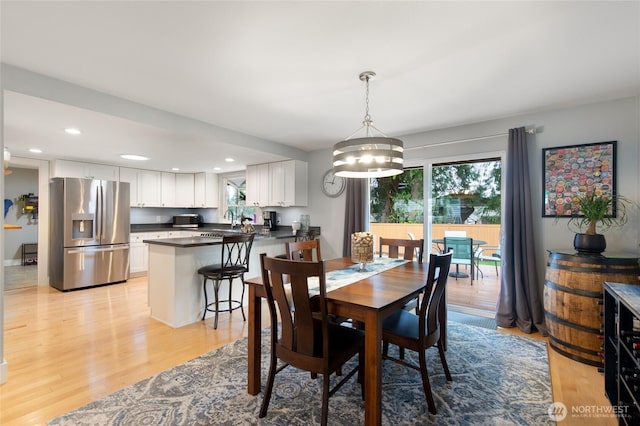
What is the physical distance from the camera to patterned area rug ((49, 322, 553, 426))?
1.79m

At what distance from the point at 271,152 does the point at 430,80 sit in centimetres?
260

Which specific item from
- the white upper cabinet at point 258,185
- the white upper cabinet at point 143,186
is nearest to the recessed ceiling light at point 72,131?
the white upper cabinet at point 143,186

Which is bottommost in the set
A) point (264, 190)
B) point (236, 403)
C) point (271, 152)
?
point (236, 403)

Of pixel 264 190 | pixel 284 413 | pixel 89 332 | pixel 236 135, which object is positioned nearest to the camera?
pixel 284 413

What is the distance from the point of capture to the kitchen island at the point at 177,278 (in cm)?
321

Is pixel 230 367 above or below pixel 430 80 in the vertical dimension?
below

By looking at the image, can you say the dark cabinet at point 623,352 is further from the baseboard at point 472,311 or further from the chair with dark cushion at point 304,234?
the chair with dark cushion at point 304,234

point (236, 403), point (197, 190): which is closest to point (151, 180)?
point (197, 190)

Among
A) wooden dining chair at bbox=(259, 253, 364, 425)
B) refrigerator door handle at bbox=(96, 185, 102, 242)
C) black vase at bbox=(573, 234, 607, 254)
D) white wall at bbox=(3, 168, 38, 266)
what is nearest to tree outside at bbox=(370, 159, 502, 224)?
black vase at bbox=(573, 234, 607, 254)

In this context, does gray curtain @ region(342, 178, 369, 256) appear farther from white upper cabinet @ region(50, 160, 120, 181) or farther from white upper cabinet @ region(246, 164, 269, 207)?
white upper cabinet @ region(50, 160, 120, 181)

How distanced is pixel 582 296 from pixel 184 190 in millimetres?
6587

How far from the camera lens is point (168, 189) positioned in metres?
6.29

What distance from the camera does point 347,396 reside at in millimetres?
2016

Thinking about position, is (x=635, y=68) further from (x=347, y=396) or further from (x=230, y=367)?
(x=230, y=367)
